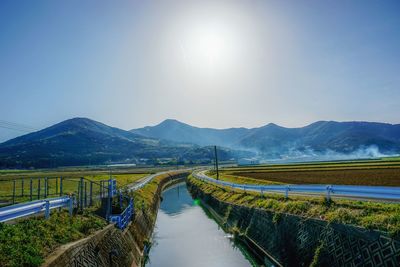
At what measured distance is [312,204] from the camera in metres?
17.9

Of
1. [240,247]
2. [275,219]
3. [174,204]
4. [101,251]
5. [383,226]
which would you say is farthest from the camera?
[174,204]

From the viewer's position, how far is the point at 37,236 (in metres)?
10.9

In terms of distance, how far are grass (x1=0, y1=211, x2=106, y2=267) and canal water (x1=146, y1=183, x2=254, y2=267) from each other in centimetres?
838

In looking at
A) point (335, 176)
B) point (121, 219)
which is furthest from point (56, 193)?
point (335, 176)

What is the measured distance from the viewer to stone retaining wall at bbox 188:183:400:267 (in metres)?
11.0

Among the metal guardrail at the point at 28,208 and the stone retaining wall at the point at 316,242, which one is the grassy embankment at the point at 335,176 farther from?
the metal guardrail at the point at 28,208

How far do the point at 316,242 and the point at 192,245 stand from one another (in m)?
13.1

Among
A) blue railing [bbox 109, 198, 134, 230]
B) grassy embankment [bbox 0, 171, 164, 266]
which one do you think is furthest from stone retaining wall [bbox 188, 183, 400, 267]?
grassy embankment [bbox 0, 171, 164, 266]

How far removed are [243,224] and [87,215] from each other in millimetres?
13438

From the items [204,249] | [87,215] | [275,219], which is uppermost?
[87,215]

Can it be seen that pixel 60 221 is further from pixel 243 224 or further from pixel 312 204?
pixel 243 224

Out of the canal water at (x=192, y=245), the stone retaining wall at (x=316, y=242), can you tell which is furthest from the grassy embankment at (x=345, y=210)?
the canal water at (x=192, y=245)

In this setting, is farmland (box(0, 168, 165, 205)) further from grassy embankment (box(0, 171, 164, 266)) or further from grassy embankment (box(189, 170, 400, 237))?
grassy embankment (box(189, 170, 400, 237))

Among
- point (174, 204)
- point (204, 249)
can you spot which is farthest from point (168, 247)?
point (174, 204)
